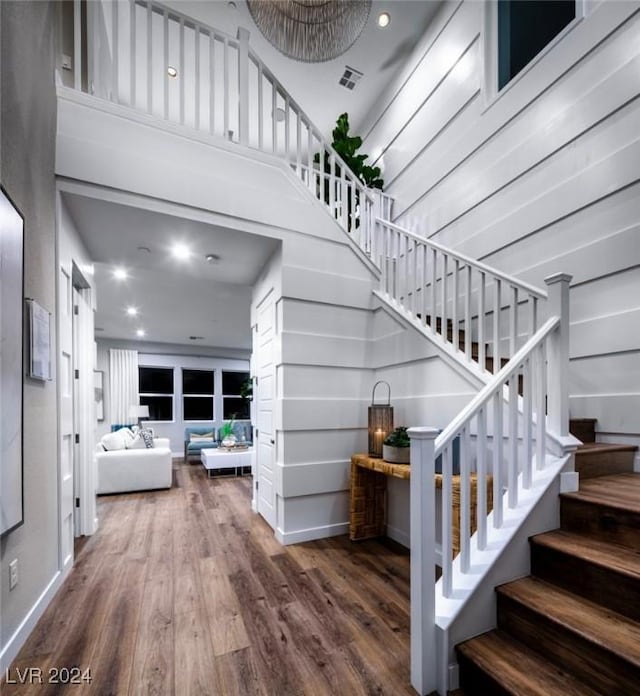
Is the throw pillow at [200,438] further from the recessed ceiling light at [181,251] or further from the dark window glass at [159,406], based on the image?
the recessed ceiling light at [181,251]

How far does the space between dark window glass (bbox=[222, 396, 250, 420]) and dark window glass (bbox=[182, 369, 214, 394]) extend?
49 centimetres

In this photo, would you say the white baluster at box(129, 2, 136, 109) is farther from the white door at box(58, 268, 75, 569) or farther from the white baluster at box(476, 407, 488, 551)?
the white baluster at box(476, 407, 488, 551)

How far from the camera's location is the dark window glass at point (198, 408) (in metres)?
9.32

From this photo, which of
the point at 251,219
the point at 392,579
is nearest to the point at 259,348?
the point at 251,219

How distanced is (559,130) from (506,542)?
2931 mm

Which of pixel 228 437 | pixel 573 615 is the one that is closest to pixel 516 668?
pixel 573 615

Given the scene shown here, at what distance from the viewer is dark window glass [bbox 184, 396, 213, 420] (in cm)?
932

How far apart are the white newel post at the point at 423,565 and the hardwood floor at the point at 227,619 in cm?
12

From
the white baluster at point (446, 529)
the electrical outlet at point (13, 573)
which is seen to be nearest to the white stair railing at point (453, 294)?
the white baluster at point (446, 529)

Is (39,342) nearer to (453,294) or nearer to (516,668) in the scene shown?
(516,668)

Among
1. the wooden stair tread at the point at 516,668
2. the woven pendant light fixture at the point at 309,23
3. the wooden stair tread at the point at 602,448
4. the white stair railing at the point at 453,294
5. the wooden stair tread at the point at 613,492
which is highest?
the woven pendant light fixture at the point at 309,23

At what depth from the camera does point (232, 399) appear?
983cm

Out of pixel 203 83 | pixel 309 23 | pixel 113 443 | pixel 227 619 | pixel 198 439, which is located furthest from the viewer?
pixel 198 439

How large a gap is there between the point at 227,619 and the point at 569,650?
161cm
